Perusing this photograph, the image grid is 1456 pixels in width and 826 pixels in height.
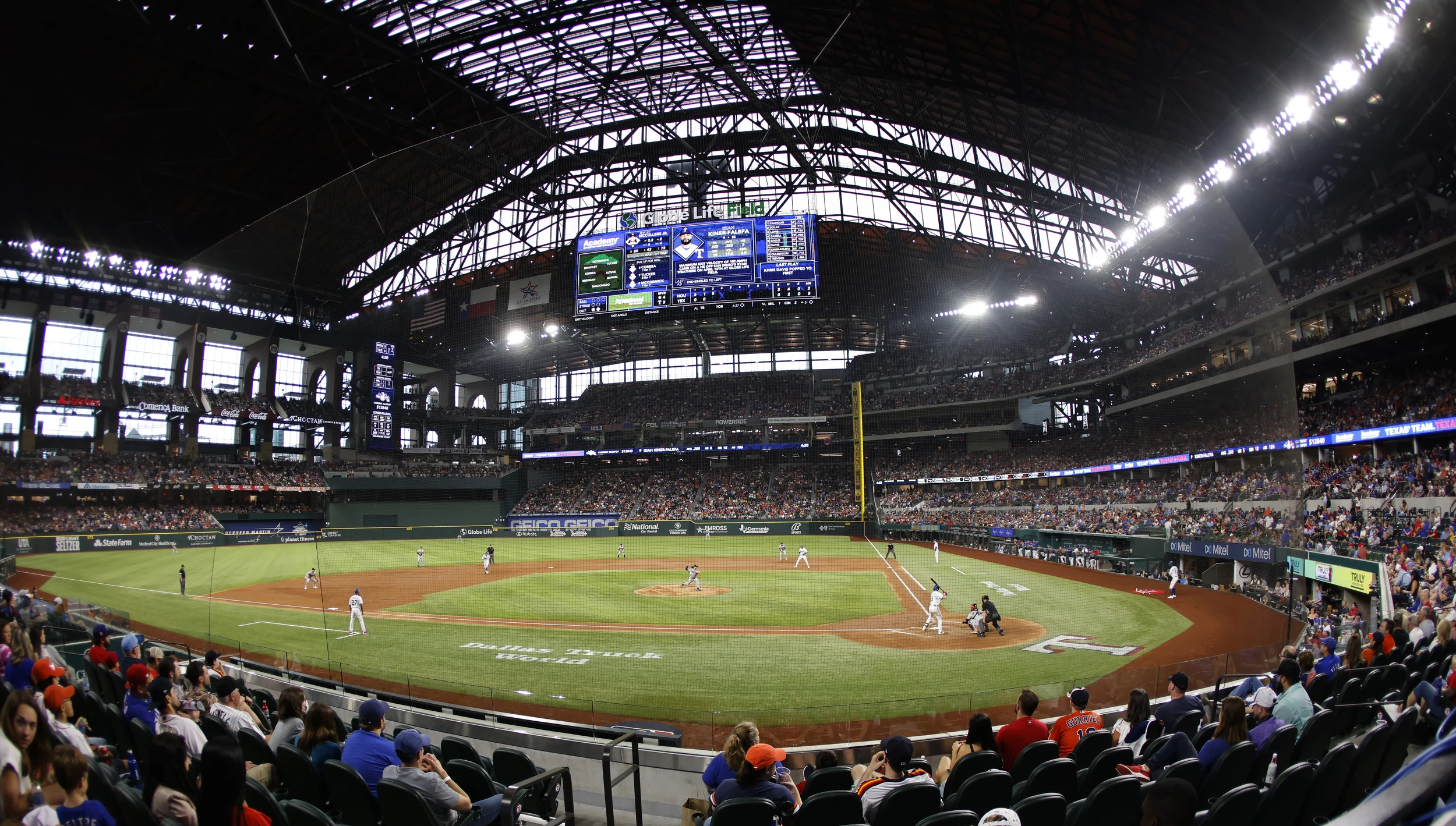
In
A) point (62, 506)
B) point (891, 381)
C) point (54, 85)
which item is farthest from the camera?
point (54, 85)

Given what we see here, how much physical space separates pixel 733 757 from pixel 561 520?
3391cm

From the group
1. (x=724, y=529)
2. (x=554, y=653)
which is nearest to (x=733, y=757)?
(x=554, y=653)

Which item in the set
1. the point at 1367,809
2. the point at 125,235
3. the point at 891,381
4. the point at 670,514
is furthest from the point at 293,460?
the point at 670,514

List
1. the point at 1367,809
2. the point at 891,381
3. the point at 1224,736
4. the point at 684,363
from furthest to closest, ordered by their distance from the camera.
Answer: the point at 684,363
the point at 891,381
the point at 1224,736
the point at 1367,809

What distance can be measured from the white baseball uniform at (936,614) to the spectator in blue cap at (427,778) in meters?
14.3

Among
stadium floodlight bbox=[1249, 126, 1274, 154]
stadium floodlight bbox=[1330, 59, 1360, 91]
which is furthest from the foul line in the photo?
stadium floodlight bbox=[1330, 59, 1360, 91]

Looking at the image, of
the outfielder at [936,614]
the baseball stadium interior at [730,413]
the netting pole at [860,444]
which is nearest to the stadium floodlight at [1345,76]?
the baseball stadium interior at [730,413]

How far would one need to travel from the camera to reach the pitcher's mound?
24547 mm

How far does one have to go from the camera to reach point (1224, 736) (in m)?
6.03

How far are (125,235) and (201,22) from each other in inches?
490

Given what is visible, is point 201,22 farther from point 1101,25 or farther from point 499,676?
point 1101,25

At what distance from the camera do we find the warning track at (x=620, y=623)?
17422 millimetres

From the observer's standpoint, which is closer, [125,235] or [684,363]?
[125,235]

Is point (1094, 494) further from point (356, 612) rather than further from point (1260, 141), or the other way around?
point (356, 612)
